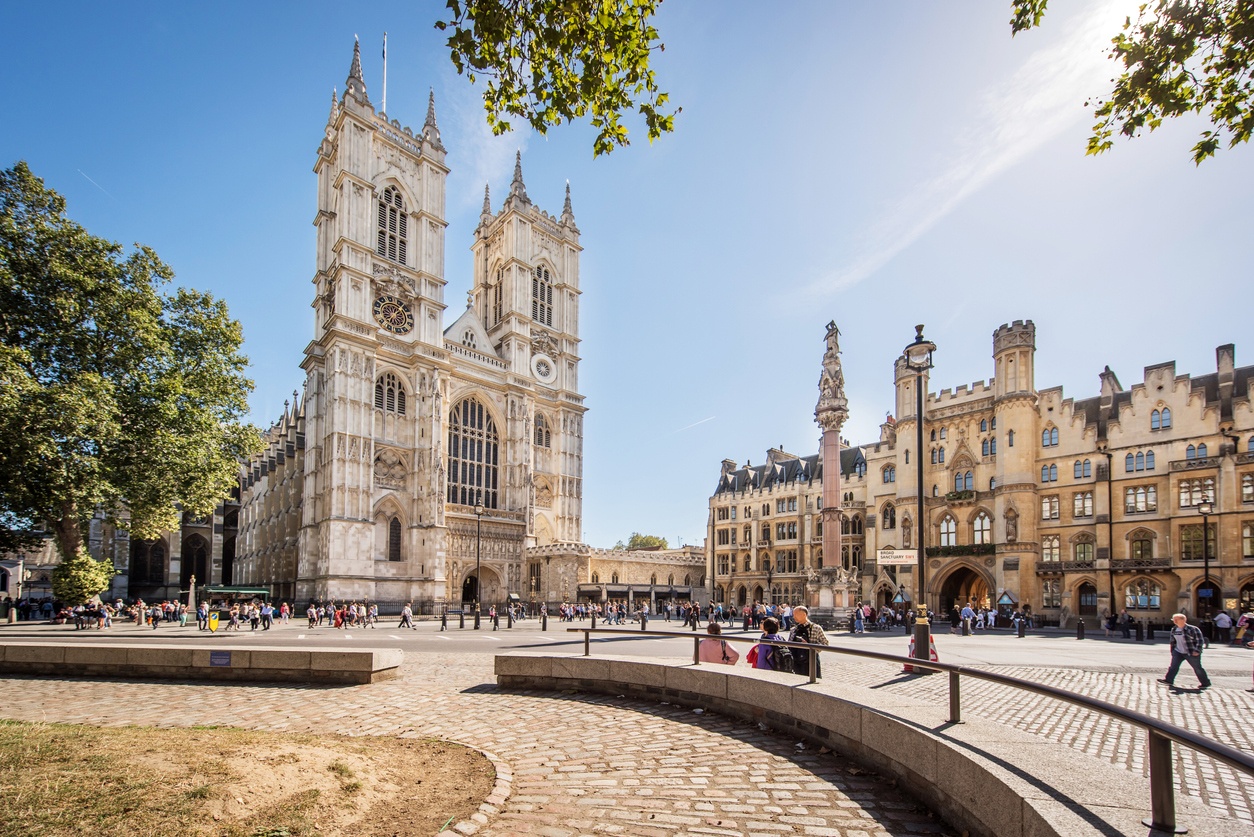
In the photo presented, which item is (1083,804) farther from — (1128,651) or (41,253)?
(41,253)

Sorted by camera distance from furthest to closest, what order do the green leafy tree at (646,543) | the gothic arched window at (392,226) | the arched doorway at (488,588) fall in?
1. the green leafy tree at (646,543)
2. the gothic arched window at (392,226)
3. the arched doorway at (488,588)

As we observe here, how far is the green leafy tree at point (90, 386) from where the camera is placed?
21906 millimetres

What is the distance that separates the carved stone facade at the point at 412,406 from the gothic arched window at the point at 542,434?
0.13m

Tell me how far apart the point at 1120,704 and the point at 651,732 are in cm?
803

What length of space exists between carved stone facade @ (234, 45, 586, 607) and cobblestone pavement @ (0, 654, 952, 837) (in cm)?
3279

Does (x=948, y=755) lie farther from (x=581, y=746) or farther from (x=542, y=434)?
(x=542, y=434)

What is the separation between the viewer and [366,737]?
699cm

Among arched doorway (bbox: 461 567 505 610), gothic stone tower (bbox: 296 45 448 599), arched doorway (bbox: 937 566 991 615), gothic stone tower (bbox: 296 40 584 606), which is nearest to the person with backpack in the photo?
gothic stone tower (bbox: 296 40 584 606)

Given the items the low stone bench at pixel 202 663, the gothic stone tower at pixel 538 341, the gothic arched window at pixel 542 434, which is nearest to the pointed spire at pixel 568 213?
the gothic stone tower at pixel 538 341

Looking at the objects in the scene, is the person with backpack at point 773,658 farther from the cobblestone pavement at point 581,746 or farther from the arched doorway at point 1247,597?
the arched doorway at point 1247,597

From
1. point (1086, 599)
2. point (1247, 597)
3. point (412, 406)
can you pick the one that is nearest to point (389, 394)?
point (412, 406)

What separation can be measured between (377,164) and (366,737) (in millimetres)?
52457

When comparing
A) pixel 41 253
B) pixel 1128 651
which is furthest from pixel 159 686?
pixel 1128 651

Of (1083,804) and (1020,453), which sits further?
(1020,453)
